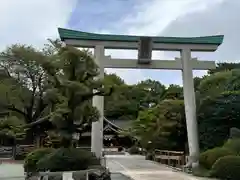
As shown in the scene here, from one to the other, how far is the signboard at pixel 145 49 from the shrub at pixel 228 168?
23.0 ft

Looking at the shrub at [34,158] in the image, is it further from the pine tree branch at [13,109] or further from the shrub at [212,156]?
the pine tree branch at [13,109]

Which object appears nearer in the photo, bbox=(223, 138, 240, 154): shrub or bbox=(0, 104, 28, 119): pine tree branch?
bbox=(223, 138, 240, 154): shrub

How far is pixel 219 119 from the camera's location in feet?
55.9

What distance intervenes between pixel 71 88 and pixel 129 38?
6336 millimetres

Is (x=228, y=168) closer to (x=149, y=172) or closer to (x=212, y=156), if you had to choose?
(x=212, y=156)

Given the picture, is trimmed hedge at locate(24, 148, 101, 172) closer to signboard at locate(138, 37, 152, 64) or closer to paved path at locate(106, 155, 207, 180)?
paved path at locate(106, 155, 207, 180)

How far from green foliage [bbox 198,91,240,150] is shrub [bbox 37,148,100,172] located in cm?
693

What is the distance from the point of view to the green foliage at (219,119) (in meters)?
16.9

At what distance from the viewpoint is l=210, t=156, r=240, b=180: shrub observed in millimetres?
12383

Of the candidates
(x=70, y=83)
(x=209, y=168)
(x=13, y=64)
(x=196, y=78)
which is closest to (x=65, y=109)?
(x=70, y=83)

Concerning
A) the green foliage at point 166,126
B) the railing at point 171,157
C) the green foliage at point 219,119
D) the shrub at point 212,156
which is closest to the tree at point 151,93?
the green foliage at point 166,126

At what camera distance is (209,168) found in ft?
48.2

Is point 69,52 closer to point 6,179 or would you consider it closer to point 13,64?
point 6,179

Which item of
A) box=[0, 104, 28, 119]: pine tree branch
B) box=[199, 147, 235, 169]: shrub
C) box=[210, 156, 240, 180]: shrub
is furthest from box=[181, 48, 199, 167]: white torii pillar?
box=[0, 104, 28, 119]: pine tree branch
